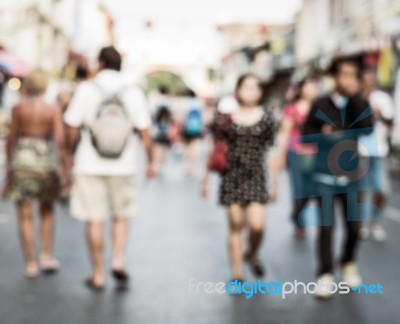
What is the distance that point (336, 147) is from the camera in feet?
16.0

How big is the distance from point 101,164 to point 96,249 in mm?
611

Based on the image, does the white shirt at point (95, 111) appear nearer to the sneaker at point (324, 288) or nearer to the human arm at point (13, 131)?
the human arm at point (13, 131)

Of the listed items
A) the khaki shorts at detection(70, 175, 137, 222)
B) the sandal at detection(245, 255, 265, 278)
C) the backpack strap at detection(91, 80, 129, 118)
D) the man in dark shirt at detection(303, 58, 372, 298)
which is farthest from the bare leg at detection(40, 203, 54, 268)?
the man in dark shirt at detection(303, 58, 372, 298)

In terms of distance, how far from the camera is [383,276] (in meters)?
5.48

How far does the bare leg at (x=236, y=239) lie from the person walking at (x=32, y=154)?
52.7 inches

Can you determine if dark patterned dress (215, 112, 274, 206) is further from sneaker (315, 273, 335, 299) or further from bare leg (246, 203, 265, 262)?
sneaker (315, 273, 335, 299)

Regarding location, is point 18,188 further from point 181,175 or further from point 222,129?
point 181,175

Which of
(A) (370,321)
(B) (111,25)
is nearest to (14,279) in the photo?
(A) (370,321)

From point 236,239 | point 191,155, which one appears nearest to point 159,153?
point 191,155

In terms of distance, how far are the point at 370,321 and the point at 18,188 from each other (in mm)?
2736

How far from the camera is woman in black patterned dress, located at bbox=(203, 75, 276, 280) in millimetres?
5185

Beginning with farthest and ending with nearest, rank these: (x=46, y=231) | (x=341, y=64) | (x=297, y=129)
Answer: (x=297, y=129)
(x=46, y=231)
(x=341, y=64)

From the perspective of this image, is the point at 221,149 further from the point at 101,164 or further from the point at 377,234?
the point at 377,234

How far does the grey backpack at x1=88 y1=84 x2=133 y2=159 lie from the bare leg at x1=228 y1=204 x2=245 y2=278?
37.2 inches
